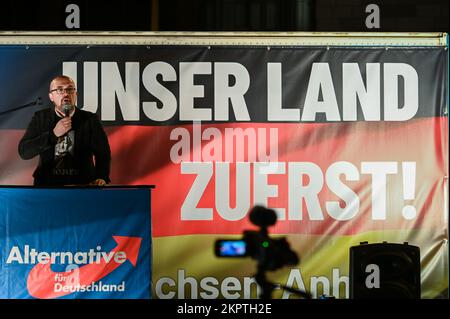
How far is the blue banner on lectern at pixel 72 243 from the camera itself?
6832 mm

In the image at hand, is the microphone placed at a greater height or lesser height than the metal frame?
lesser

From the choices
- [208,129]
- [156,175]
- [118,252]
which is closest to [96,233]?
[118,252]

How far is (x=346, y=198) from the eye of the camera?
7102 millimetres

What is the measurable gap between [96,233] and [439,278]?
3115 millimetres

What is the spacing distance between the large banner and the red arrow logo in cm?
23

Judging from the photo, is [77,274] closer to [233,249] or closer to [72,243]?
[72,243]

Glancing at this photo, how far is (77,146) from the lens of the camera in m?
7.18

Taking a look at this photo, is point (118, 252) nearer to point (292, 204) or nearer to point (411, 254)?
point (292, 204)

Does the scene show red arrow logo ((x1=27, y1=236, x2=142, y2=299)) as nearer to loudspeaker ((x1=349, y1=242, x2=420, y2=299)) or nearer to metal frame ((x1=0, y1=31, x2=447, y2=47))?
metal frame ((x1=0, y1=31, x2=447, y2=47))

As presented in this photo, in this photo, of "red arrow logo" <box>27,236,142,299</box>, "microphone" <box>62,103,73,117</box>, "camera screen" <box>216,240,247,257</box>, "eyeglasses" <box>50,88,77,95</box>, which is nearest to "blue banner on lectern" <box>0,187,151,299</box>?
"red arrow logo" <box>27,236,142,299</box>

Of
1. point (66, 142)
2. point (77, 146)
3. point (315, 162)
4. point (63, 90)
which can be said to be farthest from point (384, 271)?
point (63, 90)

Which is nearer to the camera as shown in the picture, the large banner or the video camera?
the video camera

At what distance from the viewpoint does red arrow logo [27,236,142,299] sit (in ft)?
22.3

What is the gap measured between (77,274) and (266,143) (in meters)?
2.05
